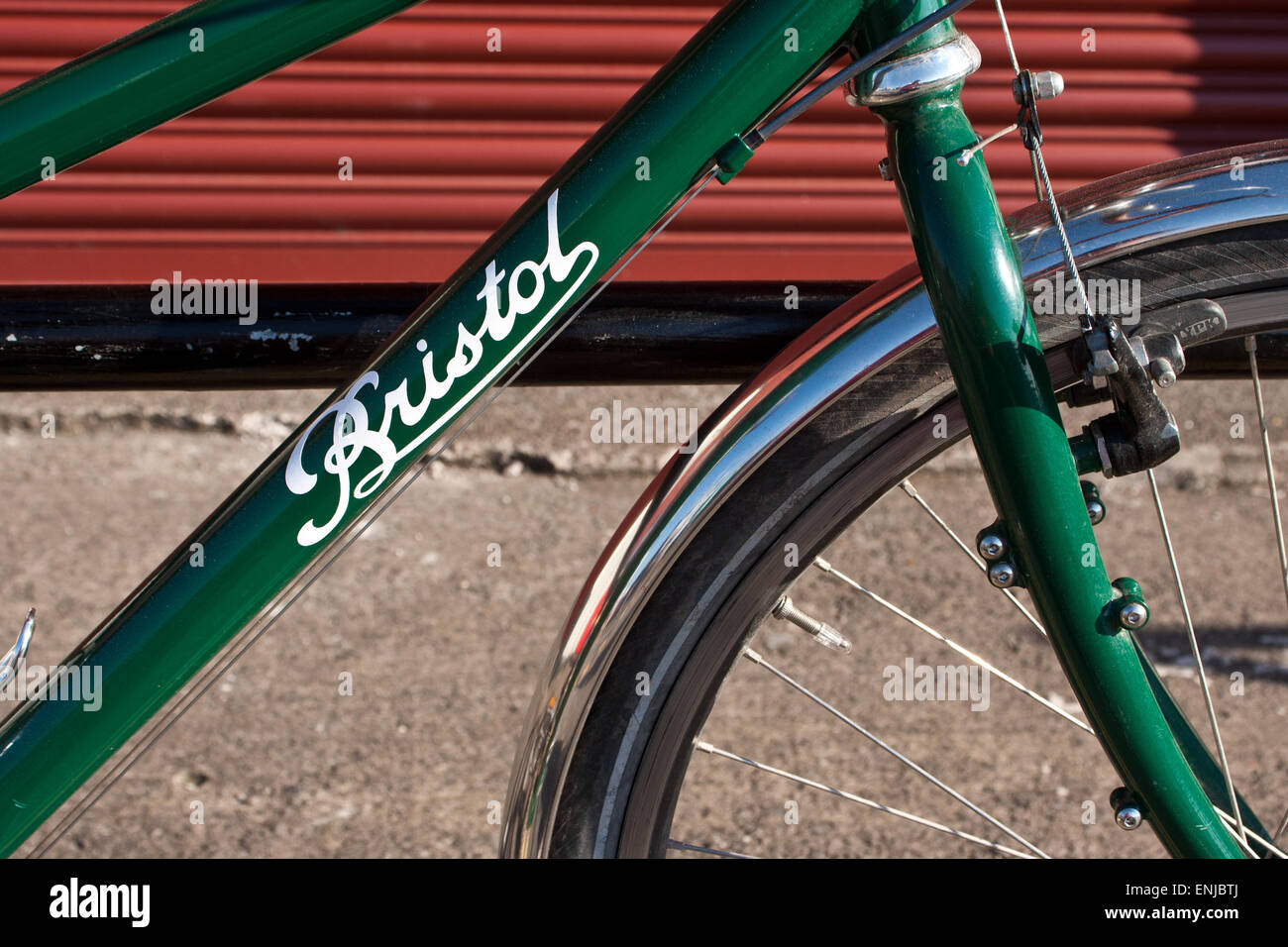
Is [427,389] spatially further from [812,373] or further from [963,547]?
[963,547]

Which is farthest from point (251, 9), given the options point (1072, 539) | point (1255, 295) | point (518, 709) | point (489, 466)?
point (489, 466)

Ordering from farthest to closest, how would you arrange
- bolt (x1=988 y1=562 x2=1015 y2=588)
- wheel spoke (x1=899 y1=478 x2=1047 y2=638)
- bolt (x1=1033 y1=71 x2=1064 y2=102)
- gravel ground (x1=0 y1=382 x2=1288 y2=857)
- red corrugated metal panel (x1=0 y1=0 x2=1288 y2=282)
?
red corrugated metal panel (x1=0 y1=0 x2=1288 y2=282), gravel ground (x1=0 y1=382 x2=1288 y2=857), wheel spoke (x1=899 y1=478 x2=1047 y2=638), bolt (x1=988 y1=562 x2=1015 y2=588), bolt (x1=1033 y1=71 x2=1064 y2=102)

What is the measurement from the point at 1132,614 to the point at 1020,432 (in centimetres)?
18

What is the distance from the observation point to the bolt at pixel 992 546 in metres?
1.05

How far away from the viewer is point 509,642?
2590 millimetres

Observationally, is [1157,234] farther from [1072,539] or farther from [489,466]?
[489,466]

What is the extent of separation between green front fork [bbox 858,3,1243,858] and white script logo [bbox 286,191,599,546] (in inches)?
10.8

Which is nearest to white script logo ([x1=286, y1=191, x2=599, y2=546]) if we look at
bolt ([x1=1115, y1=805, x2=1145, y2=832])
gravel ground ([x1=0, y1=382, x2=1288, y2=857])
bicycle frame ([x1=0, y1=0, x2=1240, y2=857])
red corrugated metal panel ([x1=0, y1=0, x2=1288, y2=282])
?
bicycle frame ([x1=0, y1=0, x2=1240, y2=857])

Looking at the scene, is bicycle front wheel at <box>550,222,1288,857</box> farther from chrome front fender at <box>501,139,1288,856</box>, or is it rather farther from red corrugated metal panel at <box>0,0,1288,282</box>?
red corrugated metal panel at <box>0,0,1288,282</box>

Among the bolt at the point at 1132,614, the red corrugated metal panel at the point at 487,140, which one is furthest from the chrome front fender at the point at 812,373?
the red corrugated metal panel at the point at 487,140

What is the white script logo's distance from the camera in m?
0.98

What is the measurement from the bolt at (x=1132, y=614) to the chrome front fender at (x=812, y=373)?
0.28m

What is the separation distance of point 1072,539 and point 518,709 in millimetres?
1568

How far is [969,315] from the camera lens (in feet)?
3.26
